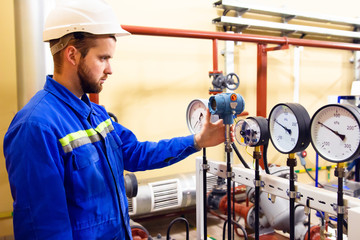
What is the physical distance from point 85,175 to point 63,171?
0.08 metres

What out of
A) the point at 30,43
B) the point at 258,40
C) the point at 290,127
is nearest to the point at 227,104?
the point at 290,127

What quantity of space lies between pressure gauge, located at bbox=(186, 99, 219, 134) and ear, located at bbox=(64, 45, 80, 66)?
2.02ft

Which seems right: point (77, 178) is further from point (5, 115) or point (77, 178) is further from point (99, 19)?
point (5, 115)

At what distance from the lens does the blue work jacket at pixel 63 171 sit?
0.87m

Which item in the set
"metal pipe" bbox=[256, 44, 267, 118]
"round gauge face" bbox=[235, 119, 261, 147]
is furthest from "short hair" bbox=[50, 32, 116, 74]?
"metal pipe" bbox=[256, 44, 267, 118]

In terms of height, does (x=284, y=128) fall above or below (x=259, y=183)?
above

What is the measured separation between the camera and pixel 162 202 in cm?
234

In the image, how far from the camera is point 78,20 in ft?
3.41

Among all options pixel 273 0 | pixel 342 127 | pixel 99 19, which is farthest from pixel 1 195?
pixel 273 0

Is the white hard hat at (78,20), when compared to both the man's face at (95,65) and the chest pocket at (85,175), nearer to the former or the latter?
the man's face at (95,65)

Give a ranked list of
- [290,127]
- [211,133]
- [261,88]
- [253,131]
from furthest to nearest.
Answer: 1. [261,88]
2. [211,133]
3. [253,131]
4. [290,127]

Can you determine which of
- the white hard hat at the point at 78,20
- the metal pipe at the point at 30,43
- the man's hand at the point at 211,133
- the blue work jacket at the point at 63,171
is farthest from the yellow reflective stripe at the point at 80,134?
the metal pipe at the point at 30,43

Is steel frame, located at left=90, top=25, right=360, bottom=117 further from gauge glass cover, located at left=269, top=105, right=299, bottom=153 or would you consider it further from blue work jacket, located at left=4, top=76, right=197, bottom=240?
gauge glass cover, located at left=269, top=105, right=299, bottom=153

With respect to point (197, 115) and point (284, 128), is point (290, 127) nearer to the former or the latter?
point (284, 128)
